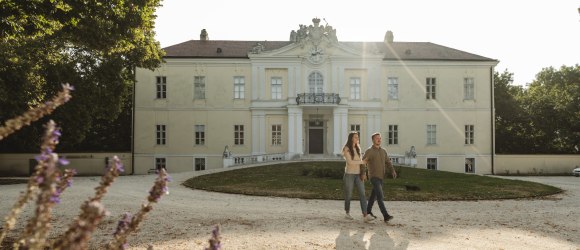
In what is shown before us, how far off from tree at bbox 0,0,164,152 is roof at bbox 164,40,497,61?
530cm

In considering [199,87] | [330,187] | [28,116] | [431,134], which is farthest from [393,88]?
[28,116]

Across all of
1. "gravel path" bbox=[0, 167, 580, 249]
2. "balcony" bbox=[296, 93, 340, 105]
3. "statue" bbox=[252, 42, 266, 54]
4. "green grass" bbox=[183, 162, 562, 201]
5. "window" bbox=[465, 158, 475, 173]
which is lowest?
"window" bbox=[465, 158, 475, 173]

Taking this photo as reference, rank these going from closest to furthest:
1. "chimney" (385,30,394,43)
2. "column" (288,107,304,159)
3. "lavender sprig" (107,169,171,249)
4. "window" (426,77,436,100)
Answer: "lavender sprig" (107,169,171,249) < "column" (288,107,304,159) < "window" (426,77,436,100) < "chimney" (385,30,394,43)

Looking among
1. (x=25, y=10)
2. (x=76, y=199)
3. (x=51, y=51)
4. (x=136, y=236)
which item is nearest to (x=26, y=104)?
(x=51, y=51)

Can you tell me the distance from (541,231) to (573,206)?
5599 millimetres

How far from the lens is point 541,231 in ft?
30.6

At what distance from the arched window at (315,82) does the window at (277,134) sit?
3617 mm

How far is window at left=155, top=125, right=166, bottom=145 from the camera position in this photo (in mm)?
34906

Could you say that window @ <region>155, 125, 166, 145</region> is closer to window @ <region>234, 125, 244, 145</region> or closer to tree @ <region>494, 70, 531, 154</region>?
window @ <region>234, 125, 244, 145</region>

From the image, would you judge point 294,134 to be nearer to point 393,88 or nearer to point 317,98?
point 317,98

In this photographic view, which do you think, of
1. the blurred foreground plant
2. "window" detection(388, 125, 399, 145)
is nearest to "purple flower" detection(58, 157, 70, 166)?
the blurred foreground plant

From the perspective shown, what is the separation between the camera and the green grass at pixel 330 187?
15562 millimetres

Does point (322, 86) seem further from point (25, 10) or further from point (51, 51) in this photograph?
point (25, 10)

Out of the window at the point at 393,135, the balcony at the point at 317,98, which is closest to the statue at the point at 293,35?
the balcony at the point at 317,98
